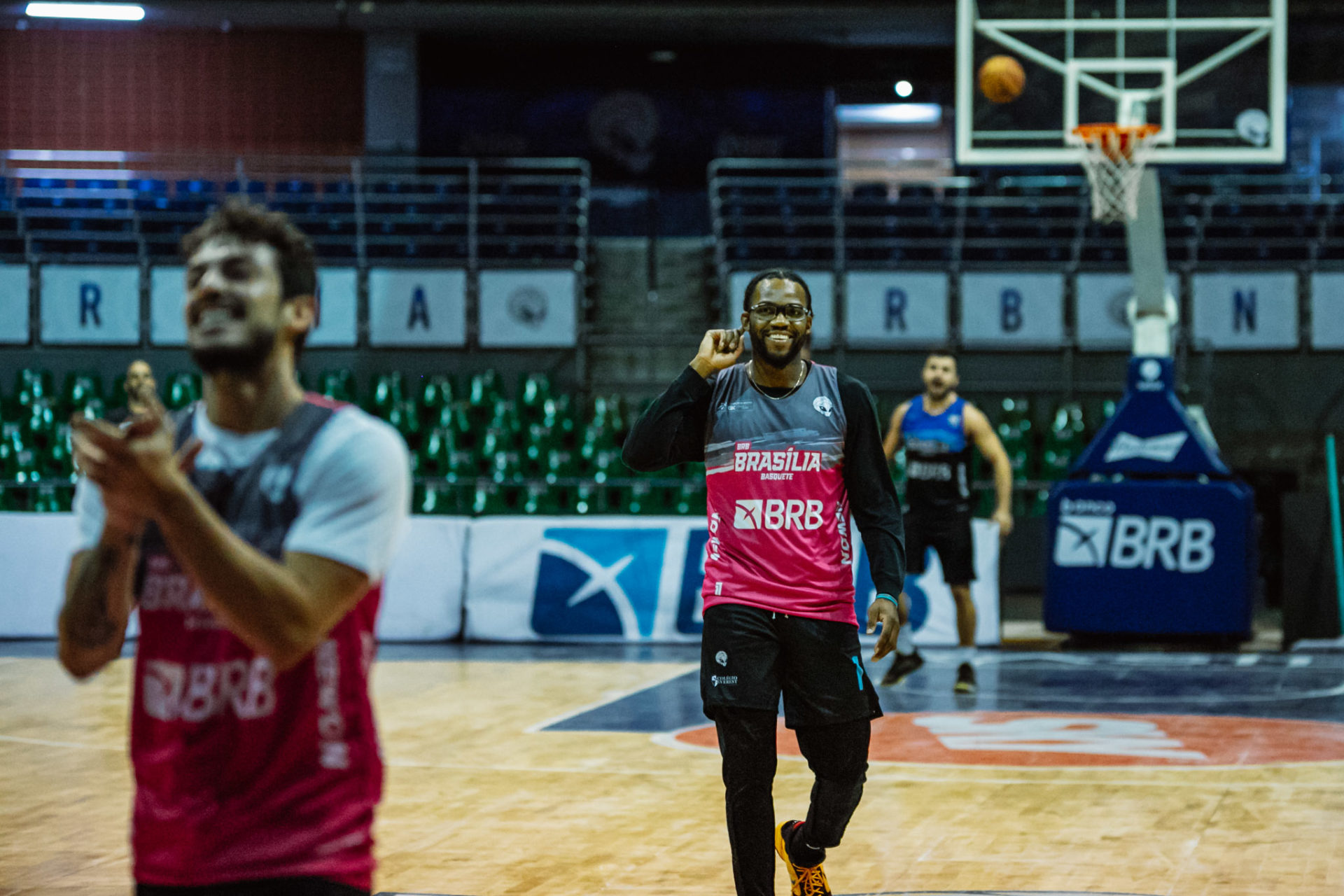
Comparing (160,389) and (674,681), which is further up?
(160,389)

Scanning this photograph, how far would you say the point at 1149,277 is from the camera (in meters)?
13.5

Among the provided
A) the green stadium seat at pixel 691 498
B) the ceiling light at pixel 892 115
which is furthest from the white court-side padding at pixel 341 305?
the ceiling light at pixel 892 115

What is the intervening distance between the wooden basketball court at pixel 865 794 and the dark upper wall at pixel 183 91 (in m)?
14.9

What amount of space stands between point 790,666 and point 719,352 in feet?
3.10

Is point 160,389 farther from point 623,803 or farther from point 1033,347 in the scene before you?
point 623,803

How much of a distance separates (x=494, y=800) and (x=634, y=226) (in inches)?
699

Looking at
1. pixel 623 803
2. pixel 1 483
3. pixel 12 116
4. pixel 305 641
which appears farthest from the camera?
pixel 12 116

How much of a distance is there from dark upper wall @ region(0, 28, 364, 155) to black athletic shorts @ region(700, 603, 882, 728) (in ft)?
70.3

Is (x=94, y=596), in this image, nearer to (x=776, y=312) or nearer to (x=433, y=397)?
(x=776, y=312)

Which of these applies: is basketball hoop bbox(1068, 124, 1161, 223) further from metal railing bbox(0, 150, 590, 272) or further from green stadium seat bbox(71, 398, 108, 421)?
green stadium seat bbox(71, 398, 108, 421)

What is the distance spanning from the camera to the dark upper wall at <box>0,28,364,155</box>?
80.3ft

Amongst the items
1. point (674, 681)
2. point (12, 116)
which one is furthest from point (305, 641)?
point (12, 116)

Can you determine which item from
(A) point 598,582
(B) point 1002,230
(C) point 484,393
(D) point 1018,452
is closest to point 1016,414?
(D) point 1018,452

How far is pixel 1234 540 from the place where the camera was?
12.8 metres
